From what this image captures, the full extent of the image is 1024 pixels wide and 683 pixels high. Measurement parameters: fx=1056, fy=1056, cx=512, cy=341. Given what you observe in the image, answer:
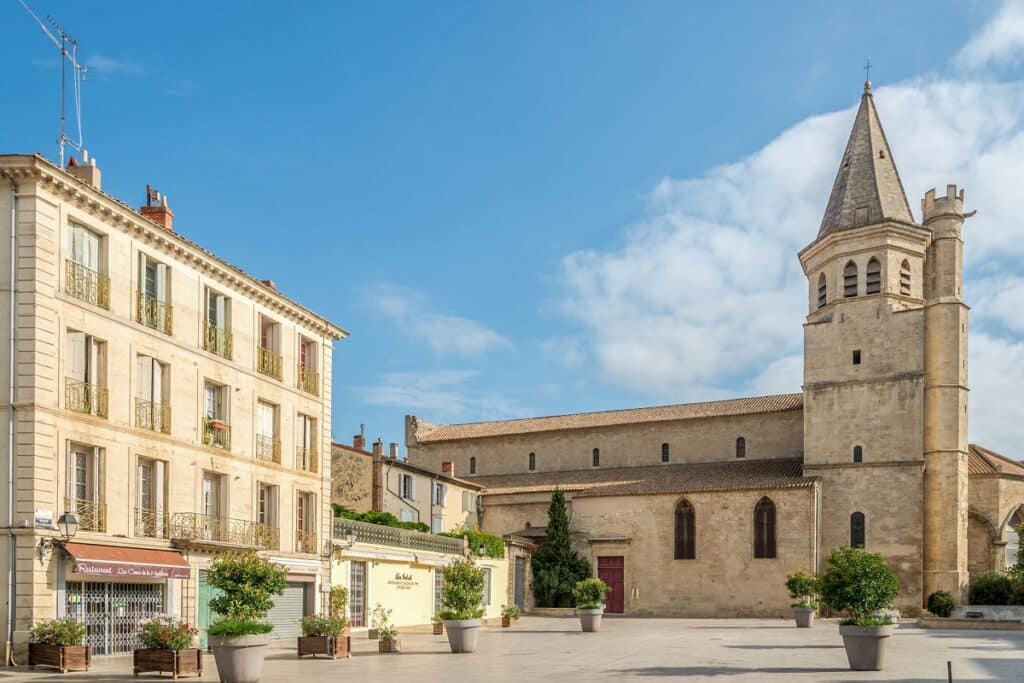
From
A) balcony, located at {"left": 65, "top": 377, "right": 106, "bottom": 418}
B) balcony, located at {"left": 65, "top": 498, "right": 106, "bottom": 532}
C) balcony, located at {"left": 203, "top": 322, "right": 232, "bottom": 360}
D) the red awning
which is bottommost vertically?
the red awning

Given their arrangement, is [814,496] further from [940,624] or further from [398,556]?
[398,556]

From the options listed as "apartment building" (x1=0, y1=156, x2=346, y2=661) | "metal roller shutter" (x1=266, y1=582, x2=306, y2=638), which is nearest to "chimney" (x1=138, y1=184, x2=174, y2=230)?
"apartment building" (x1=0, y1=156, x2=346, y2=661)

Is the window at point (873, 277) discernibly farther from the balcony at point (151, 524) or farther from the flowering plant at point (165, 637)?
the flowering plant at point (165, 637)

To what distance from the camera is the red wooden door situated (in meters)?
56.7

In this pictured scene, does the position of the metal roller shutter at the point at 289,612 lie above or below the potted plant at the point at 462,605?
below

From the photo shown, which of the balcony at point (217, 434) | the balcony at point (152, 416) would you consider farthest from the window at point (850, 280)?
the balcony at point (152, 416)

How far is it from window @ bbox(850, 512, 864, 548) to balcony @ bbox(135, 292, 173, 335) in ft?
123

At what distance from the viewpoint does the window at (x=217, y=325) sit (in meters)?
28.3

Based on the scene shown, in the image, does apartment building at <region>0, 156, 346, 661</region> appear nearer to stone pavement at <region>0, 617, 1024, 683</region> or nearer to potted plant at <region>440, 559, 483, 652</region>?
stone pavement at <region>0, 617, 1024, 683</region>

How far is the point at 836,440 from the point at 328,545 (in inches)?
1190

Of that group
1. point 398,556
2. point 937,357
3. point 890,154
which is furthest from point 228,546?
point 890,154

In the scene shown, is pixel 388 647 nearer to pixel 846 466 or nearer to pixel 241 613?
pixel 241 613

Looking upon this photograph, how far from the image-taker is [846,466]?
173 ft

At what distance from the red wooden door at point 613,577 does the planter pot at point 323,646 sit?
110 ft
